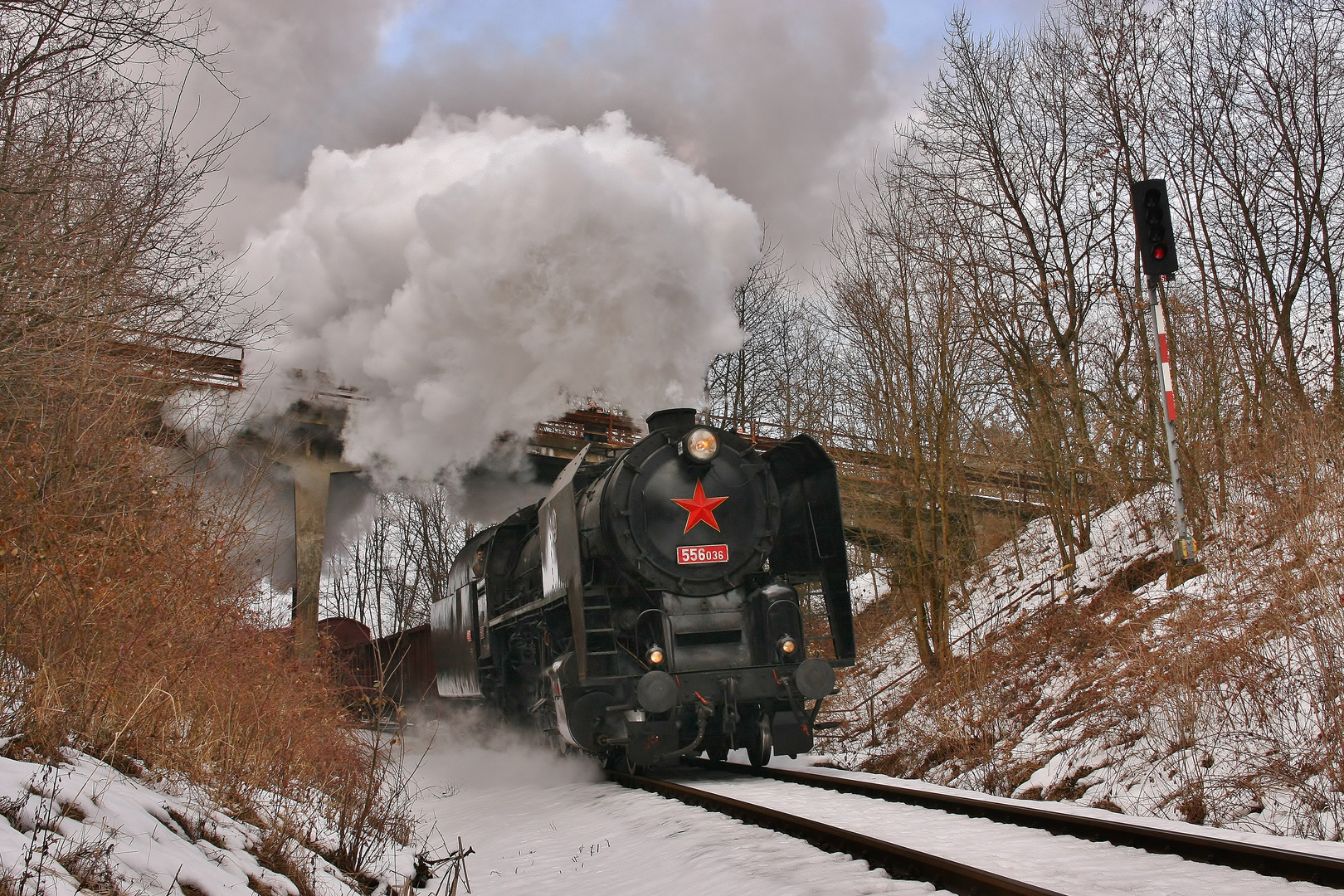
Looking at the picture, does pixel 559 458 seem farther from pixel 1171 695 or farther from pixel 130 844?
pixel 130 844

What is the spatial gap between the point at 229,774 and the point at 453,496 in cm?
993

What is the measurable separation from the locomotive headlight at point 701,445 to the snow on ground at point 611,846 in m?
2.71

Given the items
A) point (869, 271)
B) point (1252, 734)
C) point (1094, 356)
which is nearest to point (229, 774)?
point (1252, 734)

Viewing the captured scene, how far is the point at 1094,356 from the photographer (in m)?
13.7

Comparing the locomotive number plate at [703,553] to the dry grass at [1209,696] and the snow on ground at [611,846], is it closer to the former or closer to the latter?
the snow on ground at [611,846]

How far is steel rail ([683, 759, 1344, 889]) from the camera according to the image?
3.56 metres

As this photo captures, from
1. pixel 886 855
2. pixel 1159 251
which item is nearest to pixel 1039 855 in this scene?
pixel 886 855

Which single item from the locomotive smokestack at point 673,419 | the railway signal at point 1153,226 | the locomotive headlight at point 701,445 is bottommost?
→ the locomotive headlight at point 701,445

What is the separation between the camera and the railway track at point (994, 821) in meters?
3.55

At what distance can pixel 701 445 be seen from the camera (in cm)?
819

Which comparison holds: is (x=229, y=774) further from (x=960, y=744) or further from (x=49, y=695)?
(x=960, y=744)

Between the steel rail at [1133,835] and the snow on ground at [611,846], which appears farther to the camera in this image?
the snow on ground at [611,846]

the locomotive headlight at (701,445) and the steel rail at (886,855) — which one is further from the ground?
the locomotive headlight at (701,445)

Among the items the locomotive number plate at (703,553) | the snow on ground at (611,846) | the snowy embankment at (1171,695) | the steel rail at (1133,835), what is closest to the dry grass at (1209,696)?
the snowy embankment at (1171,695)
